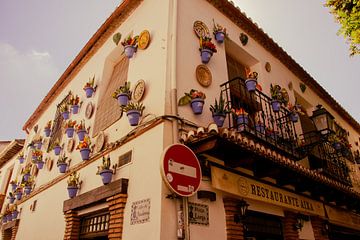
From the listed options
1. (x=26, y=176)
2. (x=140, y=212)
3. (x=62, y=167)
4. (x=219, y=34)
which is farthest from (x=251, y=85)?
(x=26, y=176)

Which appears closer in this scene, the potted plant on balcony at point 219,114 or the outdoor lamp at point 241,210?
the outdoor lamp at point 241,210

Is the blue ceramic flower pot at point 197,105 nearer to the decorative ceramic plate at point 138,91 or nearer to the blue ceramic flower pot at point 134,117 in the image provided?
the blue ceramic flower pot at point 134,117

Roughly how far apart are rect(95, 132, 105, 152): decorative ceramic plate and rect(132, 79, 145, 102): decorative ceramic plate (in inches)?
57.8

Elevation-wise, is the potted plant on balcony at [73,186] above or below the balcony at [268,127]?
below

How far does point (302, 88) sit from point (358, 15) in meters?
4.02

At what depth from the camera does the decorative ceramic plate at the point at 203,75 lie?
6047mm

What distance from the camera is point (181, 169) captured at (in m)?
4.27

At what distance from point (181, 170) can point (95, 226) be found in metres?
3.29

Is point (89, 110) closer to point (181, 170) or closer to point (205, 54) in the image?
point (205, 54)

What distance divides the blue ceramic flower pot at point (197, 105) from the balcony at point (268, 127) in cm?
88

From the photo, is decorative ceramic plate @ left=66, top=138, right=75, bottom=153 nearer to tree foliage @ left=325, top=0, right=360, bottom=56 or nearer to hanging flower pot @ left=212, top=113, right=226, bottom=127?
hanging flower pot @ left=212, top=113, right=226, bottom=127

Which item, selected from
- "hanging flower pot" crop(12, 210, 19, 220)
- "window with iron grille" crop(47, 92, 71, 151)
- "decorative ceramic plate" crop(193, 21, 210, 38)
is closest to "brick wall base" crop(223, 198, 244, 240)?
"decorative ceramic plate" crop(193, 21, 210, 38)

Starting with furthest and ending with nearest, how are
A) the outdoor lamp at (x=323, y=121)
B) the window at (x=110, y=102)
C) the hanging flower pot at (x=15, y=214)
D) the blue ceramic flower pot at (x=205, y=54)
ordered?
the hanging flower pot at (x=15, y=214) < the outdoor lamp at (x=323, y=121) < the window at (x=110, y=102) < the blue ceramic flower pot at (x=205, y=54)

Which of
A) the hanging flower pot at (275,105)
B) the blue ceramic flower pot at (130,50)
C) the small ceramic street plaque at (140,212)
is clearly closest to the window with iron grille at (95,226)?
the small ceramic street plaque at (140,212)
